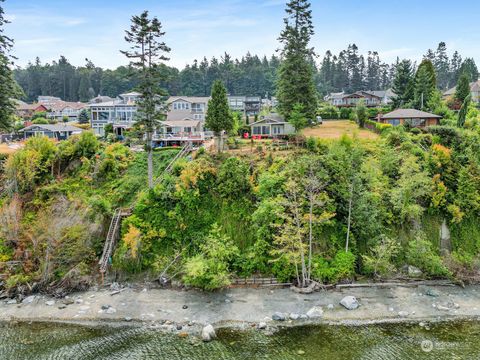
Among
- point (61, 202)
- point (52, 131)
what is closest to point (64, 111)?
point (52, 131)

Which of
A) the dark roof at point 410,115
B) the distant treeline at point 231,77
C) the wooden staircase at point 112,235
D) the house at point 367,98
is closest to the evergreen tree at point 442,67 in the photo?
the distant treeline at point 231,77

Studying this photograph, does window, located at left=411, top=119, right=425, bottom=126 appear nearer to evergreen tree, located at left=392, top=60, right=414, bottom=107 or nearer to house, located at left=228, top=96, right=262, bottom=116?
evergreen tree, located at left=392, top=60, right=414, bottom=107

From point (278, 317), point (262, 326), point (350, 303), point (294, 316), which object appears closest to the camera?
point (262, 326)

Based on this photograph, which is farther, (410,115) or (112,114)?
(112,114)

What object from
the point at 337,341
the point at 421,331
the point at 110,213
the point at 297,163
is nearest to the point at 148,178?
the point at 110,213

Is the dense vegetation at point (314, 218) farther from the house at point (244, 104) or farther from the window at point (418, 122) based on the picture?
the house at point (244, 104)

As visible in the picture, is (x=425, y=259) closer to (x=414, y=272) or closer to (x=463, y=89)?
(x=414, y=272)
